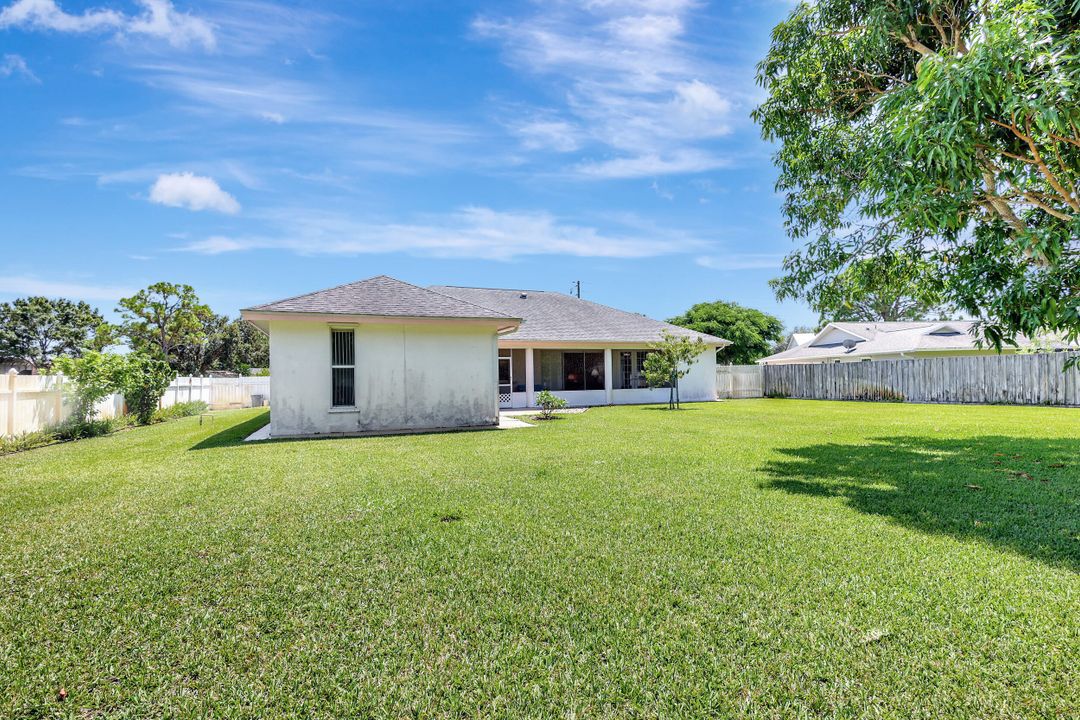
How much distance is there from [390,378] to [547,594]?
942 cm

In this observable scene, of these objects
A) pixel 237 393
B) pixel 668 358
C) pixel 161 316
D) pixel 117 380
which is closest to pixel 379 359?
pixel 117 380

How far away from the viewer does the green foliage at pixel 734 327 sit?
1259 inches

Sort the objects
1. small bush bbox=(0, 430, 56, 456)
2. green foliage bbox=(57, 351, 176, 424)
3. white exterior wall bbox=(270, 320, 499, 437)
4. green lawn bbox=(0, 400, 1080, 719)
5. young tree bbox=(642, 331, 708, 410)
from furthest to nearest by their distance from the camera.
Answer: young tree bbox=(642, 331, 708, 410) → green foliage bbox=(57, 351, 176, 424) → white exterior wall bbox=(270, 320, 499, 437) → small bush bbox=(0, 430, 56, 456) → green lawn bbox=(0, 400, 1080, 719)

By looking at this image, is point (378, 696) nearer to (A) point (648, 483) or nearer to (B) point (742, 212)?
(A) point (648, 483)

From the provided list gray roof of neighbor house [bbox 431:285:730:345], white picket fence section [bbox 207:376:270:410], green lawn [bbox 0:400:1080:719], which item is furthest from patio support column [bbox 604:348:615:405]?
white picket fence section [bbox 207:376:270:410]

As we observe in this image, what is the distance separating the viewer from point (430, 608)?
286 centimetres

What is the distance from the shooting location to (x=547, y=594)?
3.02 meters

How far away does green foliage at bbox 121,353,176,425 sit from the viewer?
14258 millimetres

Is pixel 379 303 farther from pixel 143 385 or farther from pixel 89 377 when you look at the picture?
pixel 143 385

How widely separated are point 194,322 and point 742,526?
3673 centimetres

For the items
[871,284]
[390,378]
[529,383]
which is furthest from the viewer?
[529,383]

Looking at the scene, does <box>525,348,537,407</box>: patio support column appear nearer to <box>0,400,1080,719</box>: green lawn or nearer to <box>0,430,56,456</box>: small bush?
<box>0,400,1080,719</box>: green lawn

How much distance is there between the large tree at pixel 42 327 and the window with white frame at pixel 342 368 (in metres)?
43.0

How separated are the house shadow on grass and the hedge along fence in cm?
1027
